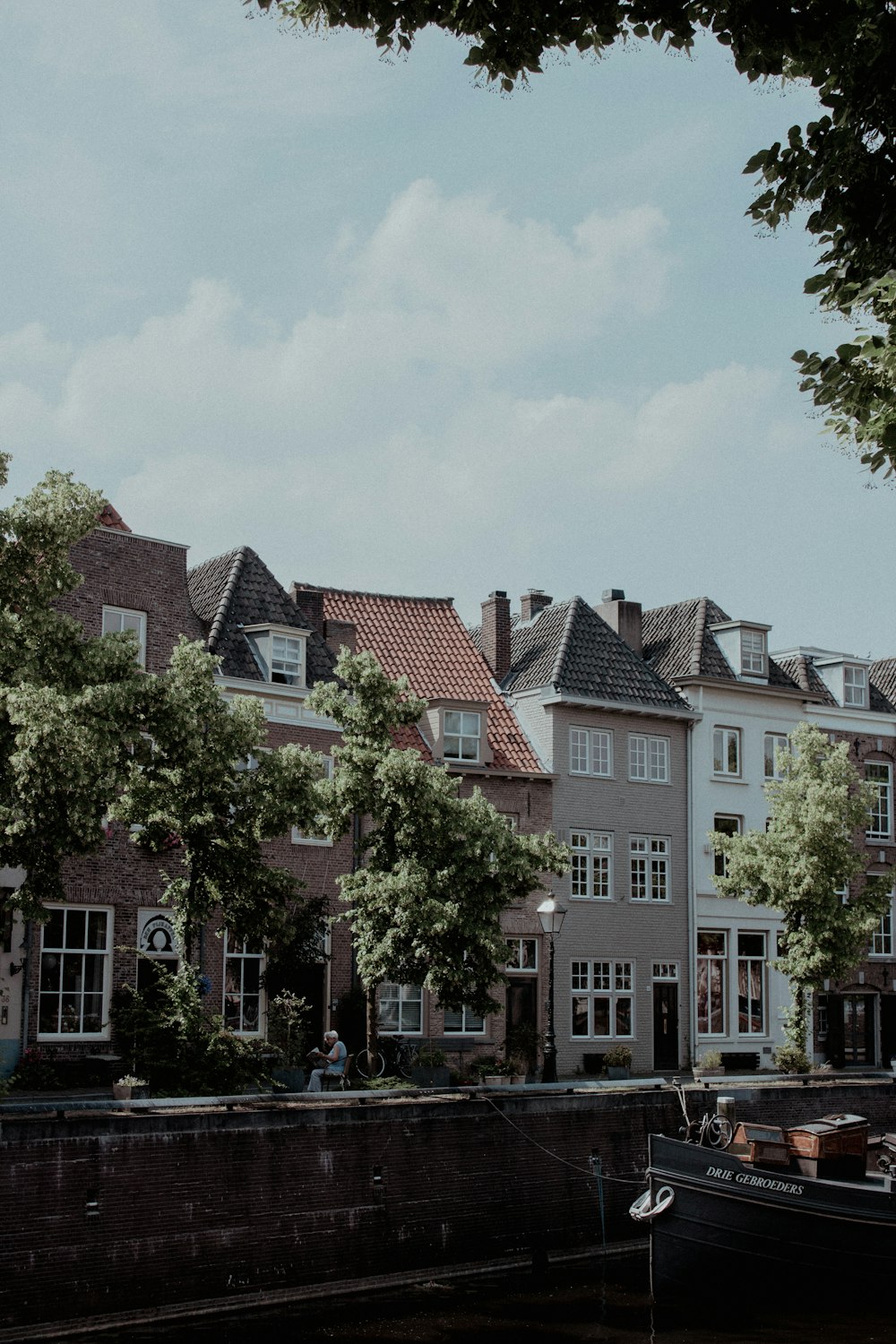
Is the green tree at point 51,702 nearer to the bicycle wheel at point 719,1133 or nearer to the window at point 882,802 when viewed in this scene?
the bicycle wheel at point 719,1133

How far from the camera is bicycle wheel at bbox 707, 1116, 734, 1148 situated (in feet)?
76.1

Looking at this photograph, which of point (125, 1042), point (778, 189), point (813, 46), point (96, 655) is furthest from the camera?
point (125, 1042)

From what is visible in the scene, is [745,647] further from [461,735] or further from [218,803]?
[218,803]

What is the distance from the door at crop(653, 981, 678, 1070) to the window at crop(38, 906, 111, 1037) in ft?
53.9

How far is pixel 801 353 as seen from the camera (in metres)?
9.70

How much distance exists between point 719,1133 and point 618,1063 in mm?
11555

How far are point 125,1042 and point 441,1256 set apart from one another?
26.4ft

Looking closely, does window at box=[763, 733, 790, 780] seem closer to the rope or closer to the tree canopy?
the rope

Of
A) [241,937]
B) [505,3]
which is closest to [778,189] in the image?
[505,3]

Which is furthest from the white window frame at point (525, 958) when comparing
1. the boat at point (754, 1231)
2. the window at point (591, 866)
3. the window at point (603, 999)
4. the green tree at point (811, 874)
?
the boat at point (754, 1231)

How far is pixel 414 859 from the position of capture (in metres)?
25.2

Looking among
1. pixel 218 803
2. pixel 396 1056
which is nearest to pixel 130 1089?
pixel 218 803

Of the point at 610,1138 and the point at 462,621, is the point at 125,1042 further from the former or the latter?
the point at 462,621

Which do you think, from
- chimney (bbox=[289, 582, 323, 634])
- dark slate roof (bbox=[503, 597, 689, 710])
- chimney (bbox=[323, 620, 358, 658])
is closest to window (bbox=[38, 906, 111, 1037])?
chimney (bbox=[323, 620, 358, 658])
